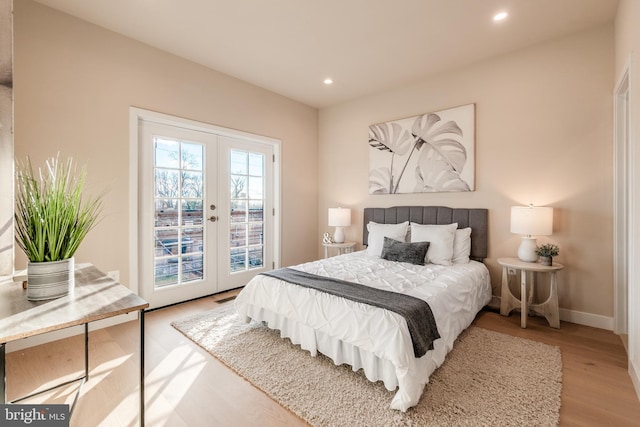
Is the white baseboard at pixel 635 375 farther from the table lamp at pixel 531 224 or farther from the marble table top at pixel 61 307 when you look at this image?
the marble table top at pixel 61 307

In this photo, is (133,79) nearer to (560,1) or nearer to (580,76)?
(560,1)

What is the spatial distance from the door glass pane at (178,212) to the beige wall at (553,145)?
2835 millimetres

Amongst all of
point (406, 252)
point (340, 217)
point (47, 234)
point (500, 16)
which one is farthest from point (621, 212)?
point (47, 234)

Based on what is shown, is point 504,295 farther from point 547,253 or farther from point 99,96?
point 99,96

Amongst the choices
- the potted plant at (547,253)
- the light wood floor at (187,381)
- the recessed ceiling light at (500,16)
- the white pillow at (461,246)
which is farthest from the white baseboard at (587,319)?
the recessed ceiling light at (500,16)

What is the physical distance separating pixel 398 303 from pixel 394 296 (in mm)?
131

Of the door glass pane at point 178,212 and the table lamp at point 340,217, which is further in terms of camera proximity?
the table lamp at point 340,217

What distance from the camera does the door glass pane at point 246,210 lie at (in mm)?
3918

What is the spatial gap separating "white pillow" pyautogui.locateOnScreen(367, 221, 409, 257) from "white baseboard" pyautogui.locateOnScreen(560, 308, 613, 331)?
5.51 feet

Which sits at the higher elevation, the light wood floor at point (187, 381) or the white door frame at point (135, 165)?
the white door frame at point (135, 165)

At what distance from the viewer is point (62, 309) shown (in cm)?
120

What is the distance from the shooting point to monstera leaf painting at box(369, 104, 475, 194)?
11.2ft

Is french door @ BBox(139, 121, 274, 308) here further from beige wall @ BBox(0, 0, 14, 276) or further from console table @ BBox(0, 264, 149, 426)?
console table @ BBox(0, 264, 149, 426)

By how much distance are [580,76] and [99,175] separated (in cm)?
459
